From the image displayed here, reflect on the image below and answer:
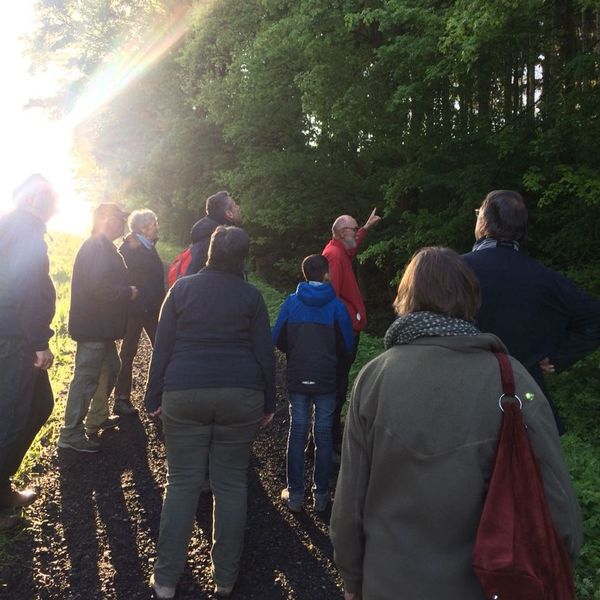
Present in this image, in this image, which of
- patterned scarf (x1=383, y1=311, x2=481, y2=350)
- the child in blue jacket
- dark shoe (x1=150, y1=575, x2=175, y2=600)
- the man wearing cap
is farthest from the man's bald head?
patterned scarf (x1=383, y1=311, x2=481, y2=350)

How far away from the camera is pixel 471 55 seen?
6805mm

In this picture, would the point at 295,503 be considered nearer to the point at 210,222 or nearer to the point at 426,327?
the point at 210,222

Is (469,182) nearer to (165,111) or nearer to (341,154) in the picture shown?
(341,154)

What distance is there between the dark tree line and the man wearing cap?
14.5 feet

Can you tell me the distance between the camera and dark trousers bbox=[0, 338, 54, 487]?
13.6 feet

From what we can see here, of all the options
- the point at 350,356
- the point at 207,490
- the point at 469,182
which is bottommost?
the point at 207,490

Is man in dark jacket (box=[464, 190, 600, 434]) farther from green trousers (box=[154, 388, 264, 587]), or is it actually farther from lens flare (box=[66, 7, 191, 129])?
lens flare (box=[66, 7, 191, 129])

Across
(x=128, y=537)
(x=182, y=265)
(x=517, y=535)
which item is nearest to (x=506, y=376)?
(x=517, y=535)

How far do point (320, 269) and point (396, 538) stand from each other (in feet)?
9.29

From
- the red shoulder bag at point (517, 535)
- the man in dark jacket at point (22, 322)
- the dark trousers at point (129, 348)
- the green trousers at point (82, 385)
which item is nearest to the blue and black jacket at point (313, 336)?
the man in dark jacket at point (22, 322)

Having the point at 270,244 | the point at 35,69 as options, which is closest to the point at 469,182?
the point at 270,244

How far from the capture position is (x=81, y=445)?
5.47 metres

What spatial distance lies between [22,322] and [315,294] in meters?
2.12

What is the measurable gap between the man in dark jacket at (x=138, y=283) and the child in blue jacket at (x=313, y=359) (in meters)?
2.49
